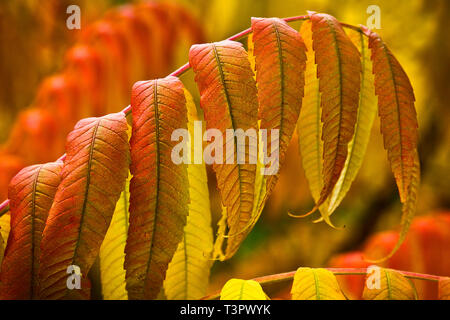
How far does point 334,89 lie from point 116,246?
0.75 ft

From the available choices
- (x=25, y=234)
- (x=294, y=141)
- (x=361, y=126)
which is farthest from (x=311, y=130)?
(x=294, y=141)

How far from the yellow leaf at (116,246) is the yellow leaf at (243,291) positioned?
0.10 m

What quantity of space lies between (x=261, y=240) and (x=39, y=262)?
5.35 feet

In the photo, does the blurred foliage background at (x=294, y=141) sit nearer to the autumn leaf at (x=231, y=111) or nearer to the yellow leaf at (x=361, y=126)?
the yellow leaf at (x=361, y=126)

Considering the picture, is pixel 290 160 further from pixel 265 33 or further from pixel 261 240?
pixel 265 33

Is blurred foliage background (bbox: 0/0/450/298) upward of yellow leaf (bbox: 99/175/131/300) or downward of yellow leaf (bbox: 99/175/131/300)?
upward

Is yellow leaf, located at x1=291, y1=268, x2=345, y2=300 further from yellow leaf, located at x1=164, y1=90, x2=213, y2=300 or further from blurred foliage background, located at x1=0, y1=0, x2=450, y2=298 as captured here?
blurred foliage background, located at x1=0, y1=0, x2=450, y2=298

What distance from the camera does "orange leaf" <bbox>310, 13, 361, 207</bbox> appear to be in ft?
1.30

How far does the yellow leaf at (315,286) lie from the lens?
437mm

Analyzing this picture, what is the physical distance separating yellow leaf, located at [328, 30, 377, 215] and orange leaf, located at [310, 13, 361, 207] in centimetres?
7

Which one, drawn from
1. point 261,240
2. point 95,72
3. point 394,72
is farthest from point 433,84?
point 394,72
